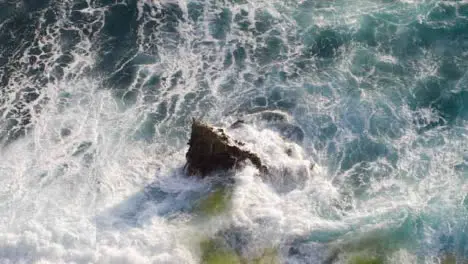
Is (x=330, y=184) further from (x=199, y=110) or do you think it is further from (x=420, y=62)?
(x=420, y=62)

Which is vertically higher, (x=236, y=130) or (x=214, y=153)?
(x=236, y=130)

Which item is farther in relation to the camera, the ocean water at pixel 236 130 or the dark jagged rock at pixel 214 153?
the dark jagged rock at pixel 214 153

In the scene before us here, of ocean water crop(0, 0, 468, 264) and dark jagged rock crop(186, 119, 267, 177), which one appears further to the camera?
dark jagged rock crop(186, 119, 267, 177)

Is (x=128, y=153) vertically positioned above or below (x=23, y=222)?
above

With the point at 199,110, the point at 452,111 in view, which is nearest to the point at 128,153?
the point at 199,110

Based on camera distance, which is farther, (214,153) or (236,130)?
(236,130)
